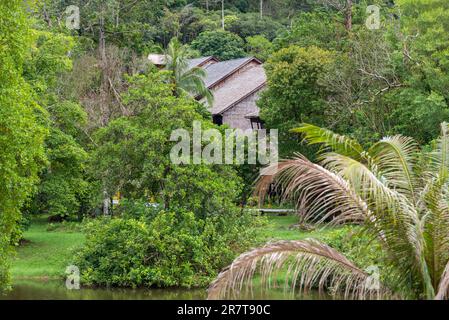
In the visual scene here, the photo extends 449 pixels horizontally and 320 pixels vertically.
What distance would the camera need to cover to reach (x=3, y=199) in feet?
55.2

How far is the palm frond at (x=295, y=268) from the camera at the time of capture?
907cm

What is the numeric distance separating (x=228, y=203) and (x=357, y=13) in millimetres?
18027

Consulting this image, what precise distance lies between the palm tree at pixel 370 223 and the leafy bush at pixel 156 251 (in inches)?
524

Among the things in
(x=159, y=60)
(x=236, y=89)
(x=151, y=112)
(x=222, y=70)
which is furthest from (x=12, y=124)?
(x=222, y=70)

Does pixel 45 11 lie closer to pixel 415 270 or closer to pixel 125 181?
pixel 125 181

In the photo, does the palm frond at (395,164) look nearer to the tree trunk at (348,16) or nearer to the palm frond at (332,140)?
the palm frond at (332,140)

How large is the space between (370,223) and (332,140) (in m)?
1.22

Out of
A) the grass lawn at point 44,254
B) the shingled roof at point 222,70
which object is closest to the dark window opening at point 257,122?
the shingled roof at point 222,70

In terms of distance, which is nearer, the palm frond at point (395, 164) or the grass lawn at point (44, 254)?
the palm frond at point (395, 164)

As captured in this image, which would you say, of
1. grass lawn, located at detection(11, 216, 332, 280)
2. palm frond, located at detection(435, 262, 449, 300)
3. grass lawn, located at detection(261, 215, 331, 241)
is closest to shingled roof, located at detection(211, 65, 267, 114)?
grass lawn, located at detection(11, 216, 332, 280)

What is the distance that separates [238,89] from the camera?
52.1 meters

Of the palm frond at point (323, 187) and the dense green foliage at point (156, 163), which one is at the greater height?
the dense green foliage at point (156, 163)

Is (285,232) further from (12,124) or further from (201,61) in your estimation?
(201,61)
